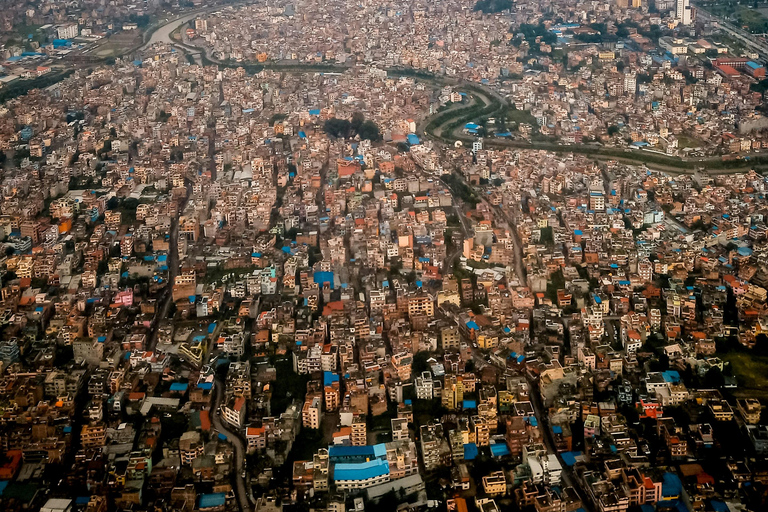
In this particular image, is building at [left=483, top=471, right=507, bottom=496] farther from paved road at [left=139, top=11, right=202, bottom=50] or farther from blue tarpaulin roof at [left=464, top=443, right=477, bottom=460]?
paved road at [left=139, top=11, right=202, bottom=50]

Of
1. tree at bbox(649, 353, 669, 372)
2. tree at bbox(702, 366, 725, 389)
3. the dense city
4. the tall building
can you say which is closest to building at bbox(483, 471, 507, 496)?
the dense city

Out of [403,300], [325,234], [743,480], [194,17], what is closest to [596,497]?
[743,480]

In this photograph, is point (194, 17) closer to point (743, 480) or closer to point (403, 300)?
point (403, 300)

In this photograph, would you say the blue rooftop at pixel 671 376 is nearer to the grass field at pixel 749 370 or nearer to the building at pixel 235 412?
the grass field at pixel 749 370

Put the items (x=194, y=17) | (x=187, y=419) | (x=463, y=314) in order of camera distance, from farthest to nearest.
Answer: (x=194, y=17) < (x=463, y=314) < (x=187, y=419)

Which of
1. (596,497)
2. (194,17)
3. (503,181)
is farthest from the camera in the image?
(194,17)

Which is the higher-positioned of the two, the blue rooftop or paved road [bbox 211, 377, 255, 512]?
the blue rooftop
